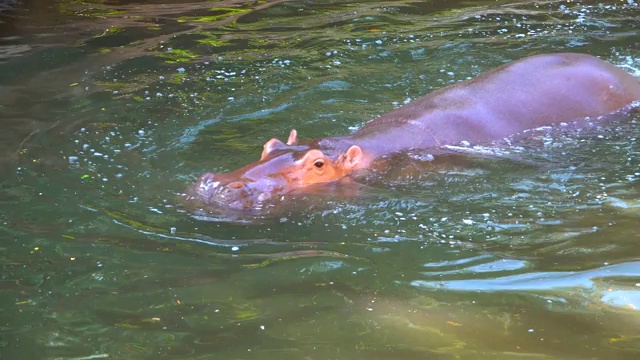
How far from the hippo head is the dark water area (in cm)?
14

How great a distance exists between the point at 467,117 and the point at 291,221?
1911 mm

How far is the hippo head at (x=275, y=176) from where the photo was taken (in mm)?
5137

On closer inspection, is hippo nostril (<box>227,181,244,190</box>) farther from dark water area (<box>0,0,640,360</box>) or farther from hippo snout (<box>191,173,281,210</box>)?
dark water area (<box>0,0,640,360</box>)

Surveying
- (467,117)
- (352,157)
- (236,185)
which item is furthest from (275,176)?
(467,117)

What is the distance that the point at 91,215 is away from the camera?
17.0 ft

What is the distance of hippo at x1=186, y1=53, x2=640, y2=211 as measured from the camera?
5.61m

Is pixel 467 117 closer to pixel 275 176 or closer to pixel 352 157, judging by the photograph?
pixel 352 157

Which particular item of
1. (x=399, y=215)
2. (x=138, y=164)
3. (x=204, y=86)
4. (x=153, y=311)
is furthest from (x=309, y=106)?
(x=153, y=311)

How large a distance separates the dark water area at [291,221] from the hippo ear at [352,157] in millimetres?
226

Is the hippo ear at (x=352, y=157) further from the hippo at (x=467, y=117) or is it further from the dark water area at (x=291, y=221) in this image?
the dark water area at (x=291, y=221)

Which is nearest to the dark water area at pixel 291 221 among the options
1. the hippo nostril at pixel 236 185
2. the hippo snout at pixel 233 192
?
the hippo snout at pixel 233 192

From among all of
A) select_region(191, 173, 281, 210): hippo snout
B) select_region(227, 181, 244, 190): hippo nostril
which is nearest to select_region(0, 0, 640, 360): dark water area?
select_region(191, 173, 281, 210): hippo snout

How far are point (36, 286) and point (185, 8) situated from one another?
23.0ft

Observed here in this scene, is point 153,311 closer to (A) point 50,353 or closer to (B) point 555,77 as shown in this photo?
(A) point 50,353
